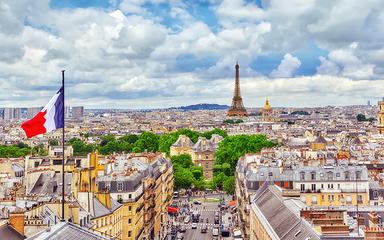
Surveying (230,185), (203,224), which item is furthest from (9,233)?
(230,185)

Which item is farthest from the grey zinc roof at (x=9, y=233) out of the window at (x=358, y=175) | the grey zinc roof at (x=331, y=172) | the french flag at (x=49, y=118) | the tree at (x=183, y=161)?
the tree at (x=183, y=161)

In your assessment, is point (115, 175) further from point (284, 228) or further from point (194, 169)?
point (194, 169)

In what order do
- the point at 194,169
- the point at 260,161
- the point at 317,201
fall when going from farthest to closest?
the point at 194,169 → the point at 260,161 → the point at 317,201

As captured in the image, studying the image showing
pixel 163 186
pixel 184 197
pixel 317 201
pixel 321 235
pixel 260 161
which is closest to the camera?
pixel 321 235

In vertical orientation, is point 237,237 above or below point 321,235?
below

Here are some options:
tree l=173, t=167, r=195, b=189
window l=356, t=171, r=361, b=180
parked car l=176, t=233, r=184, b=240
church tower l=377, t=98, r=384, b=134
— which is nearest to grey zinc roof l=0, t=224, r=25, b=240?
window l=356, t=171, r=361, b=180

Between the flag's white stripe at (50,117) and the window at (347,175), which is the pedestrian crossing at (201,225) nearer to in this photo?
the window at (347,175)

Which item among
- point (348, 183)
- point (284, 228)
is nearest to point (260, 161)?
point (348, 183)
